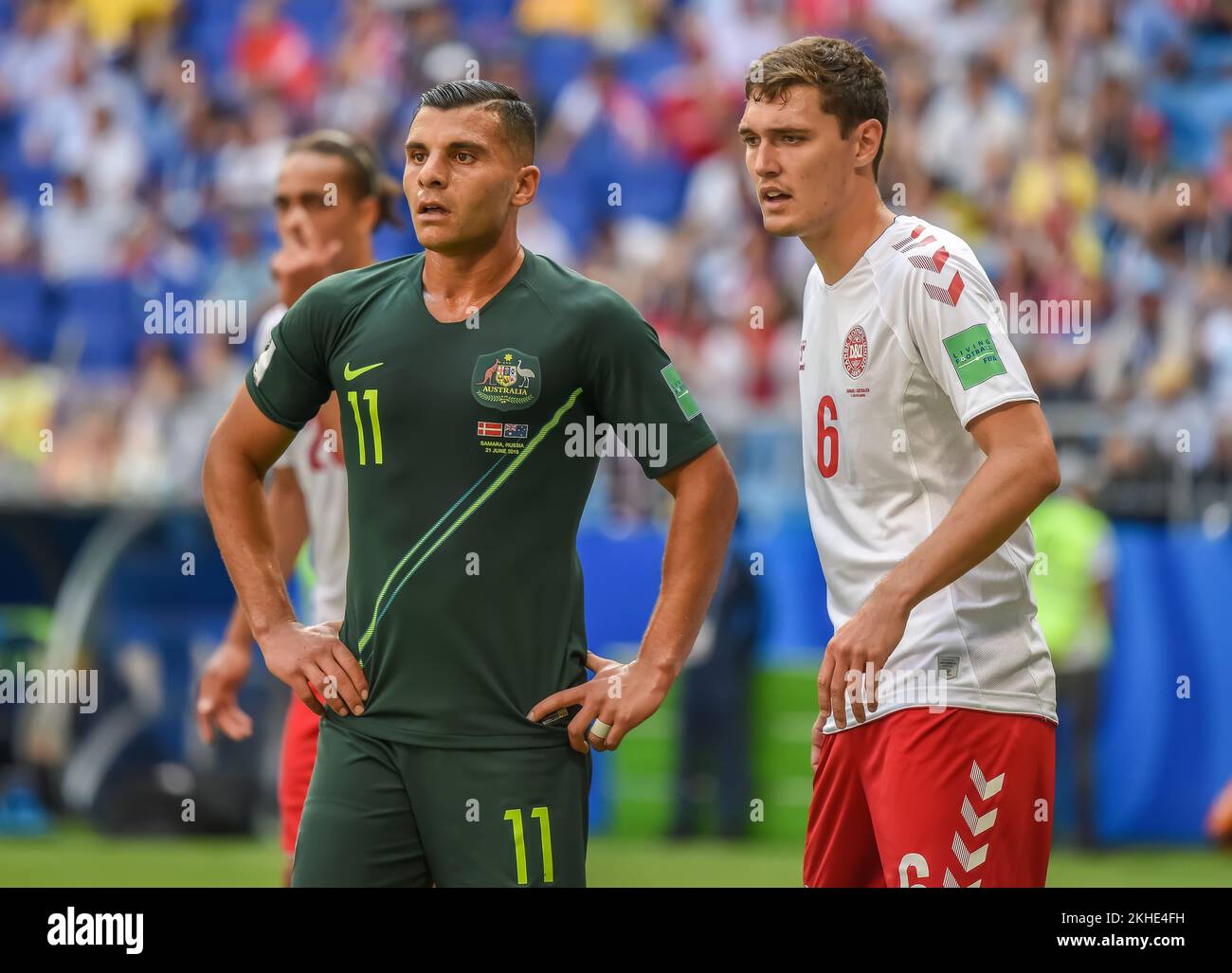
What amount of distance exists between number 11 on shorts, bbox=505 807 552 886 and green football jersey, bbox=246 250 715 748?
161mm

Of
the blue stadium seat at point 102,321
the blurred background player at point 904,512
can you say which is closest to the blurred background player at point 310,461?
the blurred background player at point 904,512

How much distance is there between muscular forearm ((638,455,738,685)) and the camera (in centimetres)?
436

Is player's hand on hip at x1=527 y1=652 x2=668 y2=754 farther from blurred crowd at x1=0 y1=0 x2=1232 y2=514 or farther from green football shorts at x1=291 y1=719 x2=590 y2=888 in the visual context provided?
blurred crowd at x1=0 y1=0 x2=1232 y2=514

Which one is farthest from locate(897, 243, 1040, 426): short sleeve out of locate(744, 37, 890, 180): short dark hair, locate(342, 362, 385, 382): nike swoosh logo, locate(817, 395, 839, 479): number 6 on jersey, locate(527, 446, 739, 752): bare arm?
locate(342, 362, 385, 382): nike swoosh logo

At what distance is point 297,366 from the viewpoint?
177 inches

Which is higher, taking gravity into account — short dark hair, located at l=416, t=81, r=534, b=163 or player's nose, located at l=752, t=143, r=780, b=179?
short dark hair, located at l=416, t=81, r=534, b=163

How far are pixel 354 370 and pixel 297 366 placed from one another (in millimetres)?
211

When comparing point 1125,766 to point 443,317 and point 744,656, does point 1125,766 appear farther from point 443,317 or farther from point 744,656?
point 443,317

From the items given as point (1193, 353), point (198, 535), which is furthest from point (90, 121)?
point (1193, 353)

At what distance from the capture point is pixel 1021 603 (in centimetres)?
446

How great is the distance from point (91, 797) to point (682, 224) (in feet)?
22.3

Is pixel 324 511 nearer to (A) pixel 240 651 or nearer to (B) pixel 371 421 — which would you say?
(A) pixel 240 651

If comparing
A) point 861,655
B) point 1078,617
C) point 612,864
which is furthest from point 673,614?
point 1078,617

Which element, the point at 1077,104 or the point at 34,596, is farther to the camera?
the point at 1077,104
